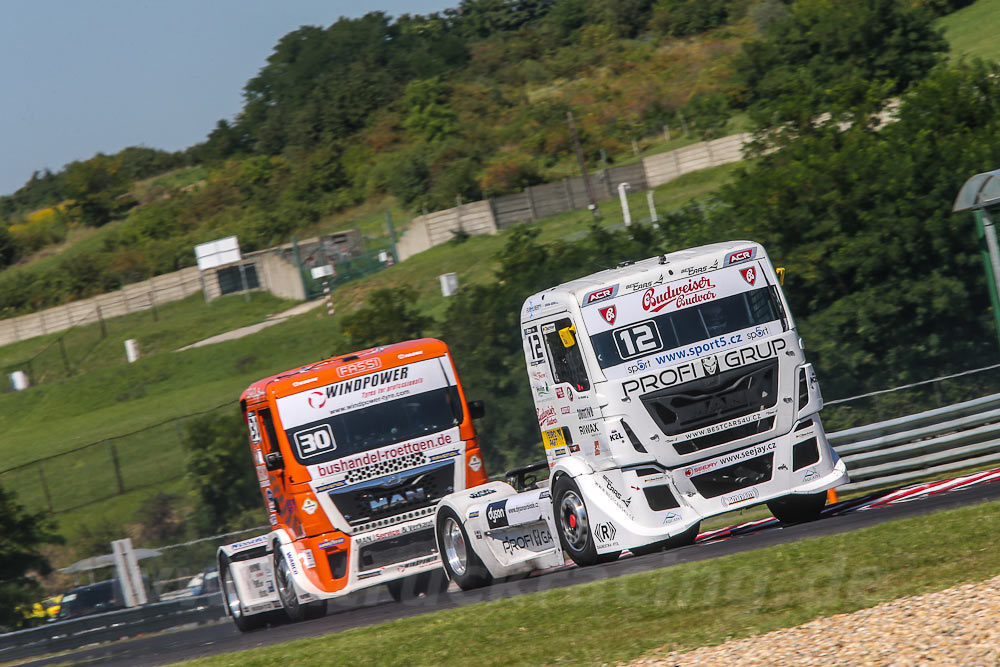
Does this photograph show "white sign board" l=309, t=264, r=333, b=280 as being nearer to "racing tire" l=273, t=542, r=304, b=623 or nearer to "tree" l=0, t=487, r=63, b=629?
Answer: "tree" l=0, t=487, r=63, b=629

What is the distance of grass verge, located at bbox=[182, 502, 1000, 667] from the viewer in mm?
7457

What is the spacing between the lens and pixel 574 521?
1229cm

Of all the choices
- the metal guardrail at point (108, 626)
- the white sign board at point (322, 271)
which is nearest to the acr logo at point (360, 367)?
the metal guardrail at point (108, 626)

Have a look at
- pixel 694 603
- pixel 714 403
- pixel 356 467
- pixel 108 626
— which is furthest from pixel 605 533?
pixel 108 626

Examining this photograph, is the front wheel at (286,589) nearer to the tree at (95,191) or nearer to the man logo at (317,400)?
the man logo at (317,400)

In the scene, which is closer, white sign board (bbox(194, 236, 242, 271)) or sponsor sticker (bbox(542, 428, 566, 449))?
sponsor sticker (bbox(542, 428, 566, 449))

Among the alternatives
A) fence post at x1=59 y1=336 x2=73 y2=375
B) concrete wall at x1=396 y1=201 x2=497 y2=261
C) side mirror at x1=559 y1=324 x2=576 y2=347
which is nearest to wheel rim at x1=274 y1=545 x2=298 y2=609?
side mirror at x1=559 y1=324 x2=576 y2=347

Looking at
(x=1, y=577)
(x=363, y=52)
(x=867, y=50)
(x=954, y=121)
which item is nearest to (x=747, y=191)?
(x=954, y=121)

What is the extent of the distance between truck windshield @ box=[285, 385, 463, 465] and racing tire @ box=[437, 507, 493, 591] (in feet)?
5.08

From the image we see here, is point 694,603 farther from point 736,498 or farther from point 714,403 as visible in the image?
point 714,403

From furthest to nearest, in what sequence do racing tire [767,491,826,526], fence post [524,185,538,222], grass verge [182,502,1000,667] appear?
fence post [524,185,538,222]
racing tire [767,491,826,526]
grass verge [182,502,1000,667]

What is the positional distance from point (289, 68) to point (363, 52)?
11739mm

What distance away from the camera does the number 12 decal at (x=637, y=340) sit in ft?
39.3

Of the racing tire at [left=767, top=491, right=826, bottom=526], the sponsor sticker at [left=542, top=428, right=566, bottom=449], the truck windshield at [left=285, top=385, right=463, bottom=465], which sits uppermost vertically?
the truck windshield at [left=285, top=385, right=463, bottom=465]
